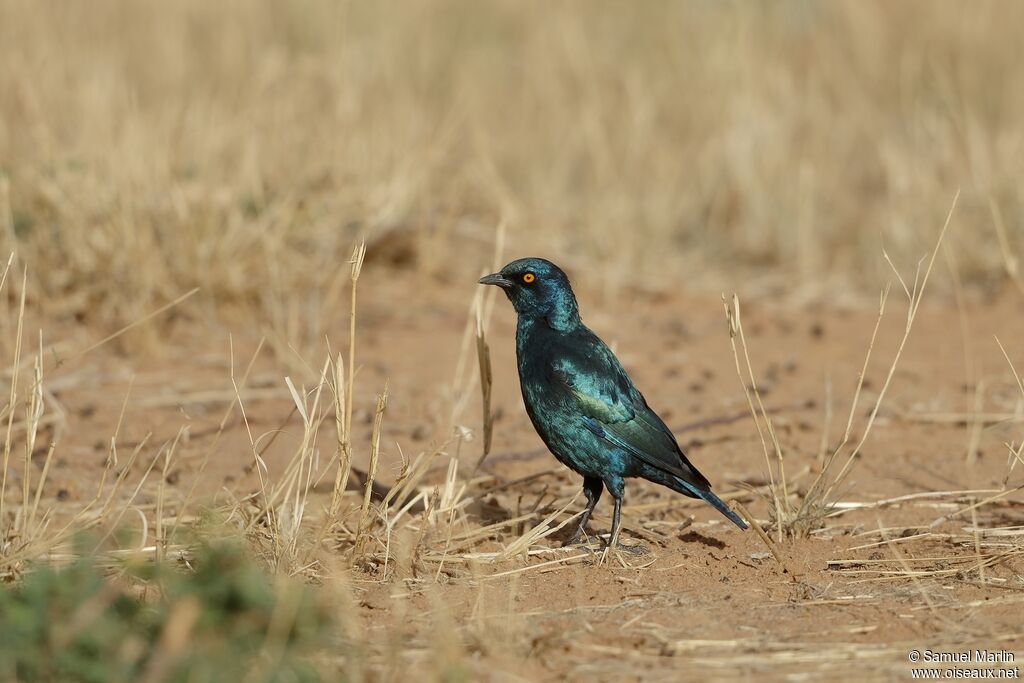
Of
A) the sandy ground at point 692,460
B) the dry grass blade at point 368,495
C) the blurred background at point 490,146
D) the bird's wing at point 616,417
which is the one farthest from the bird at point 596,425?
the blurred background at point 490,146

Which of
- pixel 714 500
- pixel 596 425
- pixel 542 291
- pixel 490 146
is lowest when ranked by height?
pixel 714 500

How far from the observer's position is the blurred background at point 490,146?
7.34 meters

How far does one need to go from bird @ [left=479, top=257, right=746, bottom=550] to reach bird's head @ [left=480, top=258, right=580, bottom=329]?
91 mm

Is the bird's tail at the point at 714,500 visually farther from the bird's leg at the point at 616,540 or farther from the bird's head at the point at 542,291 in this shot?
the bird's head at the point at 542,291

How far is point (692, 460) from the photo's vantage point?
5805 millimetres

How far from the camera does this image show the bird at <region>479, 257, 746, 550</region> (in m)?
4.54

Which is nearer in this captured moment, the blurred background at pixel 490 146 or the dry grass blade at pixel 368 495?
the dry grass blade at pixel 368 495

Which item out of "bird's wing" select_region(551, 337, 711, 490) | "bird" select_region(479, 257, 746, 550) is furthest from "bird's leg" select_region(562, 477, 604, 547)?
"bird's wing" select_region(551, 337, 711, 490)

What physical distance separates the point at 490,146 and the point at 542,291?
5.47m

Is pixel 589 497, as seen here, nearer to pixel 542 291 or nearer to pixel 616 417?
pixel 616 417

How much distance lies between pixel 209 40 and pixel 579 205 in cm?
420

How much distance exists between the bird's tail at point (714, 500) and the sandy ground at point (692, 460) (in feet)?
0.40

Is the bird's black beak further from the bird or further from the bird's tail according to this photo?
the bird's tail

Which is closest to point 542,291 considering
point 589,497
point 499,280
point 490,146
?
point 499,280
